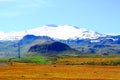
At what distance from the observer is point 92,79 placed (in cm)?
8575

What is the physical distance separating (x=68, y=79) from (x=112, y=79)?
1091 cm

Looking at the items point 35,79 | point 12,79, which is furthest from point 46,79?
point 12,79

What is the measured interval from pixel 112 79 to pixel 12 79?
24602 mm

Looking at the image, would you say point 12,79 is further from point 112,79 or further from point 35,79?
point 112,79

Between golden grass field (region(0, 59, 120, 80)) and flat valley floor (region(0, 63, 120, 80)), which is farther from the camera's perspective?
golden grass field (region(0, 59, 120, 80))

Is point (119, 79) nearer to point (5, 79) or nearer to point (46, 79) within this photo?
point (46, 79)

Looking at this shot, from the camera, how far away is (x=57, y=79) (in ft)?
277

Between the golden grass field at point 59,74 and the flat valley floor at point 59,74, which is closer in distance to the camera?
the flat valley floor at point 59,74

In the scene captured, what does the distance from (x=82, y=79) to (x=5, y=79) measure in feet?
62.5

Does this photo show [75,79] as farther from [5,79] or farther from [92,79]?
[5,79]

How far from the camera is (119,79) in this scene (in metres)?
84.1

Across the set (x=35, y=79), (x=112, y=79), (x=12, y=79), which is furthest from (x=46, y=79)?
(x=112, y=79)

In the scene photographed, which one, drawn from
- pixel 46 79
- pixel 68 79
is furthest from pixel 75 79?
pixel 46 79

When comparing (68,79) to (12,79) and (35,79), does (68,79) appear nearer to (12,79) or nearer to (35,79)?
(35,79)
